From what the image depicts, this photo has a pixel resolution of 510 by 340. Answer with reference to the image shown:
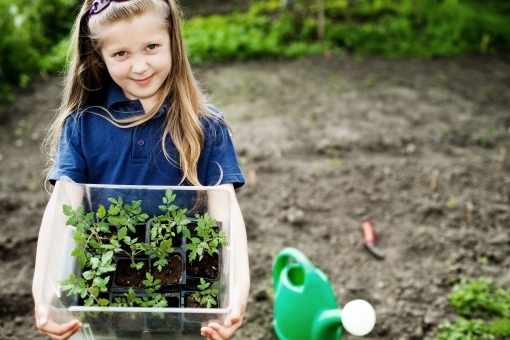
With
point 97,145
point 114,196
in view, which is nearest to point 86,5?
point 97,145

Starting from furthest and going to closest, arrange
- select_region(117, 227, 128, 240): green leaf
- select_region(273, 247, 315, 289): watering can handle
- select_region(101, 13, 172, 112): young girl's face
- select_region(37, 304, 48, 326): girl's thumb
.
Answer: select_region(273, 247, 315, 289): watering can handle, select_region(101, 13, 172, 112): young girl's face, select_region(117, 227, 128, 240): green leaf, select_region(37, 304, 48, 326): girl's thumb

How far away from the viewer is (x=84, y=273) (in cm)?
110

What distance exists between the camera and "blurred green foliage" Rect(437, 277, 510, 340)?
80.0 inches

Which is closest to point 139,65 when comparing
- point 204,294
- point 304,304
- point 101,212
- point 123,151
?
point 123,151

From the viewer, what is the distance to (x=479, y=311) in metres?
2.15

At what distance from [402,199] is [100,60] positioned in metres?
1.92

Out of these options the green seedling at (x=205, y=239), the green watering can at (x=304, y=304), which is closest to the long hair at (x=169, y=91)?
the green seedling at (x=205, y=239)

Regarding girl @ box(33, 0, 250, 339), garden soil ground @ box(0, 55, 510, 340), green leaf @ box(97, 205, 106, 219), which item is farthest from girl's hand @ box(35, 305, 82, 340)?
garden soil ground @ box(0, 55, 510, 340)

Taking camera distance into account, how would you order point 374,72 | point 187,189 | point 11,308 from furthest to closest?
point 374,72 → point 11,308 → point 187,189

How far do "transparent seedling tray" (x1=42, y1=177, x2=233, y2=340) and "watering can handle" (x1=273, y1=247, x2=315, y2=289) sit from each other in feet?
2.10

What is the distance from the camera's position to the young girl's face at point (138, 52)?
1304 mm

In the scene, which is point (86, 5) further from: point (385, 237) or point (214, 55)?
point (214, 55)

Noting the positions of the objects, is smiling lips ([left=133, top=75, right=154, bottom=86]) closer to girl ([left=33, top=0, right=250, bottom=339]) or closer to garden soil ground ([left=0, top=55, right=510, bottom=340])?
girl ([left=33, top=0, right=250, bottom=339])

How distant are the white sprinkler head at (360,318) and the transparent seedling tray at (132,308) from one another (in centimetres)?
38
